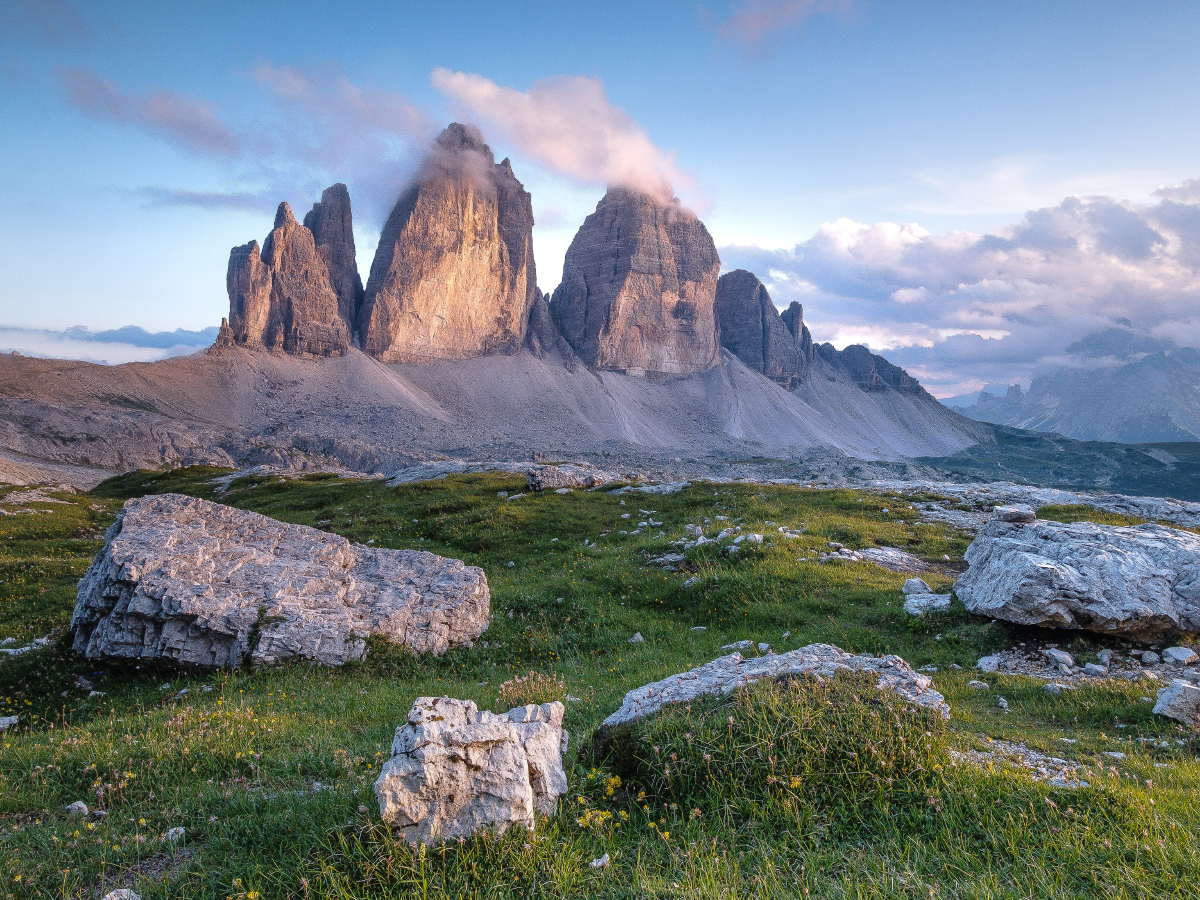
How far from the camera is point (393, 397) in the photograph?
650ft

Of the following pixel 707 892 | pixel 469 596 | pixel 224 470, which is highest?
pixel 707 892

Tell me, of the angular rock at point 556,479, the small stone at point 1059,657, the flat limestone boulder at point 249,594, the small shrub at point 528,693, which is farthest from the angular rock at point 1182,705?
the angular rock at point 556,479

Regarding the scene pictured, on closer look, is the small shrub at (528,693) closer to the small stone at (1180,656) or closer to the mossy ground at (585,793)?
the mossy ground at (585,793)

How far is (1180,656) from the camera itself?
38.1 ft

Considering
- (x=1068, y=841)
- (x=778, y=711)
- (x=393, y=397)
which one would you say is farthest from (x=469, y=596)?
(x=393, y=397)

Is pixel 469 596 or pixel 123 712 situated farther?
pixel 469 596

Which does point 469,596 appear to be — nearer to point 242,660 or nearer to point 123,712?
point 242,660

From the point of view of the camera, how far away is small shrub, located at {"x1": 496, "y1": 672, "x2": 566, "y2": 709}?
9.41 meters

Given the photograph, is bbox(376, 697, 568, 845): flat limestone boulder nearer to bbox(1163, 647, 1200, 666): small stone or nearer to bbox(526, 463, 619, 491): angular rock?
bbox(1163, 647, 1200, 666): small stone

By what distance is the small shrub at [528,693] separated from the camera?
9.41 m

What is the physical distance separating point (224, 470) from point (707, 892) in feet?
312

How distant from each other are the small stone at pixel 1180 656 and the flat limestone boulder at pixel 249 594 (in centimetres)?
1423

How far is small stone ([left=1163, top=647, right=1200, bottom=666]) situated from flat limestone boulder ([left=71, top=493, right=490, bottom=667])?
1423 centimetres

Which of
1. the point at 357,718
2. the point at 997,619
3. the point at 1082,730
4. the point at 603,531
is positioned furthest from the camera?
the point at 603,531
